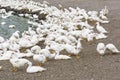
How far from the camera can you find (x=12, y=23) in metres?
19.4

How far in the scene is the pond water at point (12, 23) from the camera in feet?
55.2

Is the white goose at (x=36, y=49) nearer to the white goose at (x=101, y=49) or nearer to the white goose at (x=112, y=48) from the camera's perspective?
the white goose at (x=101, y=49)

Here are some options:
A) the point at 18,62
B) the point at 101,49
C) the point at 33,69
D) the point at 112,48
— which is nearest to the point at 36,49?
the point at 18,62

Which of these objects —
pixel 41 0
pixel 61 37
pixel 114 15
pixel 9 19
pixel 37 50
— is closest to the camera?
pixel 37 50

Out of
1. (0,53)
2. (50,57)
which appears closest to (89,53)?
(50,57)

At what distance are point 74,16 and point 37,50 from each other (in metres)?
6.88

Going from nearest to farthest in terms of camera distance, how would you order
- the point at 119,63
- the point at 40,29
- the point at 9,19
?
the point at 119,63, the point at 40,29, the point at 9,19

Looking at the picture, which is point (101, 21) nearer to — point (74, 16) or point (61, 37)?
point (74, 16)

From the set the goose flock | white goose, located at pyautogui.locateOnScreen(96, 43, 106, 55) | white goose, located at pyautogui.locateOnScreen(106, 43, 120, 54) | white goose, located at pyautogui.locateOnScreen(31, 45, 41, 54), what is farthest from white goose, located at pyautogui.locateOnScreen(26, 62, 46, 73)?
white goose, located at pyautogui.locateOnScreen(106, 43, 120, 54)

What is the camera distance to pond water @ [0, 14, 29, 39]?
55.2 feet

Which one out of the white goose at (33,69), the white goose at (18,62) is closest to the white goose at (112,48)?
the white goose at (33,69)

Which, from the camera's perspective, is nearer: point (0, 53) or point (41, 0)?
point (0, 53)

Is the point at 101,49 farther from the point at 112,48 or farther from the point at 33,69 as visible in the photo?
the point at 33,69

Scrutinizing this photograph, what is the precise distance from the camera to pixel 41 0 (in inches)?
1032
